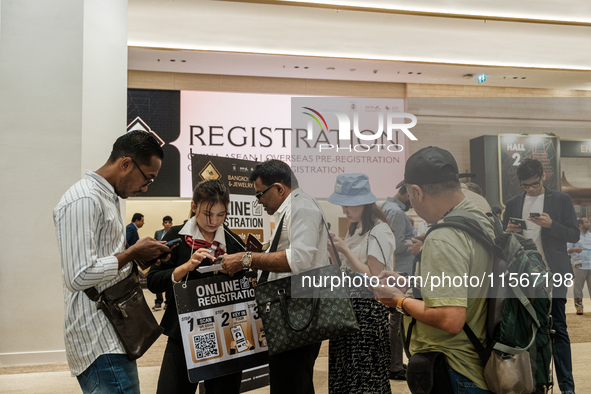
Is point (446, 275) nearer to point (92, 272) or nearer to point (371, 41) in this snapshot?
point (92, 272)

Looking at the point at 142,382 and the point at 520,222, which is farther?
the point at 142,382

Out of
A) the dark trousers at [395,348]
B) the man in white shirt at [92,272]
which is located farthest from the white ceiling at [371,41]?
the man in white shirt at [92,272]

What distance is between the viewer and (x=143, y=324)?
1611 millimetres

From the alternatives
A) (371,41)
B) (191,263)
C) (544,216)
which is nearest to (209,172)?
(191,263)

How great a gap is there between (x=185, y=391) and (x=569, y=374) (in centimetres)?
259

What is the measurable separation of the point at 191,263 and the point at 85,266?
0.76m

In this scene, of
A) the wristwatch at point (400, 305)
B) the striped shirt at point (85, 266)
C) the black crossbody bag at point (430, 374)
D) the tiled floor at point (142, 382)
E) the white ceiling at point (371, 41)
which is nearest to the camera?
the striped shirt at point (85, 266)

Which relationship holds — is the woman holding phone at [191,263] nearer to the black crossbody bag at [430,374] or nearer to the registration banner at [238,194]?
the black crossbody bag at [430,374]

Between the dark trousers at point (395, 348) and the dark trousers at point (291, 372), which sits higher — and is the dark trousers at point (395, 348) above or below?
below

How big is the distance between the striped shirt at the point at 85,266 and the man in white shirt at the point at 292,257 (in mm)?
689

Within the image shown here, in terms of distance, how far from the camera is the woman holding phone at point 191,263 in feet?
7.13

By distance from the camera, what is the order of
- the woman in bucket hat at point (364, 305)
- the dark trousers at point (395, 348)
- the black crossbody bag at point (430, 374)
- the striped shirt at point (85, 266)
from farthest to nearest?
the dark trousers at point (395, 348) → the woman in bucket hat at point (364, 305) → the black crossbody bag at point (430, 374) → the striped shirt at point (85, 266)

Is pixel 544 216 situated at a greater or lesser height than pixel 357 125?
lesser

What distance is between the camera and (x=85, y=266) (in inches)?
56.5
